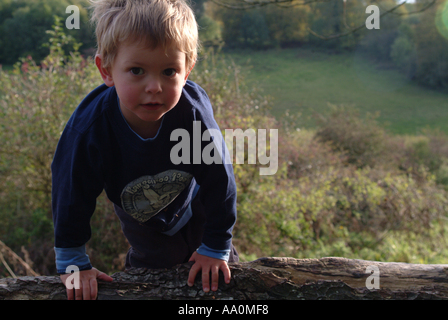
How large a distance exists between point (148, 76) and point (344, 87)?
52.3 feet

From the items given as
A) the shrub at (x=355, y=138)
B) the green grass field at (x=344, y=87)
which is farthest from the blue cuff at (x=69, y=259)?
the green grass field at (x=344, y=87)

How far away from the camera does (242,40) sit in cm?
1245

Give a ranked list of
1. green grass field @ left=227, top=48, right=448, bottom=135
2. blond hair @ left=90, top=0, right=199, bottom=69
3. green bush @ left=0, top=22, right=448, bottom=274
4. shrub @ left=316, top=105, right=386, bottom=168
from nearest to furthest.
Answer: blond hair @ left=90, top=0, right=199, bottom=69 < green bush @ left=0, top=22, right=448, bottom=274 < shrub @ left=316, top=105, right=386, bottom=168 < green grass field @ left=227, top=48, right=448, bottom=135

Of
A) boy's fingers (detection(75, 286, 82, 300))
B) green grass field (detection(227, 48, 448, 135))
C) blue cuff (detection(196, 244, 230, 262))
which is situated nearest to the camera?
boy's fingers (detection(75, 286, 82, 300))

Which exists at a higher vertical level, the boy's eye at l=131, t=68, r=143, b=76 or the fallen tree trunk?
the boy's eye at l=131, t=68, r=143, b=76

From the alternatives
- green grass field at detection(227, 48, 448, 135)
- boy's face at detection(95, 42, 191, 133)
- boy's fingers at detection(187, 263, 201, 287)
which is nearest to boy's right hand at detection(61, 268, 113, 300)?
boy's fingers at detection(187, 263, 201, 287)

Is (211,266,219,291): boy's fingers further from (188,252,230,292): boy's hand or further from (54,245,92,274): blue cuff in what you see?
(54,245,92,274): blue cuff

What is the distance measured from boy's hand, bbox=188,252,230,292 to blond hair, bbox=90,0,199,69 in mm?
823

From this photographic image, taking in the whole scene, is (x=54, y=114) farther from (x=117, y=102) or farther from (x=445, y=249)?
(x=445, y=249)

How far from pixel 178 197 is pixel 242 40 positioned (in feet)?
39.0

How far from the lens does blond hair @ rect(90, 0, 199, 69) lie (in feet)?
3.69

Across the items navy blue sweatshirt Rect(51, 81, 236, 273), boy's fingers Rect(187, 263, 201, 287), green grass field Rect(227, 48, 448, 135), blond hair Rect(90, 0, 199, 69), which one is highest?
green grass field Rect(227, 48, 448, 135)
